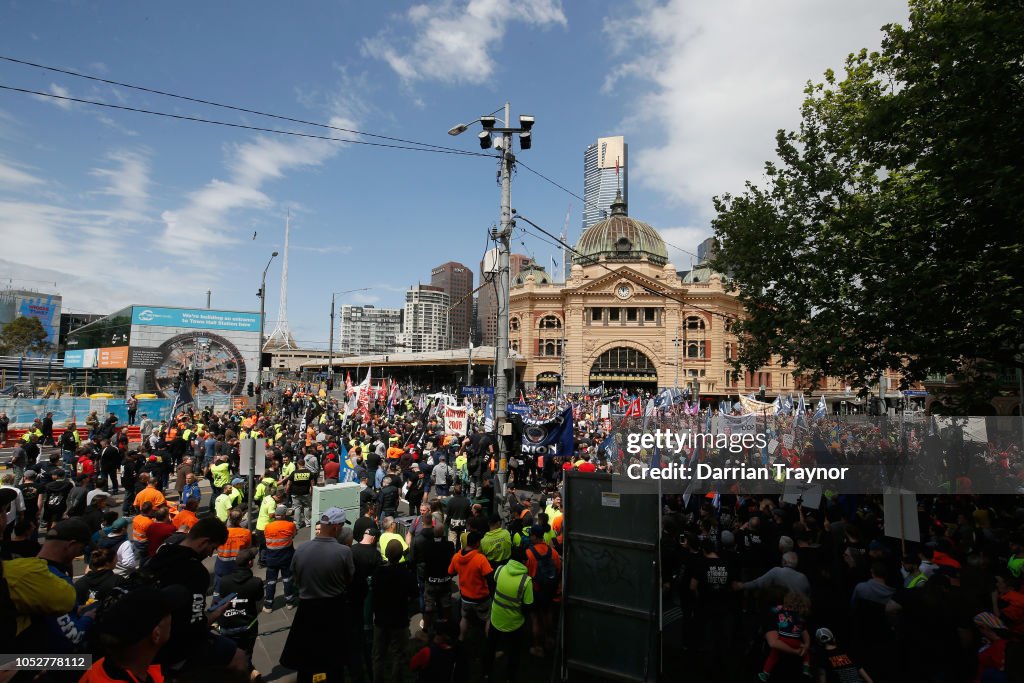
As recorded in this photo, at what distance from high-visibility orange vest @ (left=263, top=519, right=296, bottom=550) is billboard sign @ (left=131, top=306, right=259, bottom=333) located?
44017 mm

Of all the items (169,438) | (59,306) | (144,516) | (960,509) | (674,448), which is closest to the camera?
(144,516)

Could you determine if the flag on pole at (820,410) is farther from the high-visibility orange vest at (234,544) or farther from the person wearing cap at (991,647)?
the high-visibility orange vest at (234,544)

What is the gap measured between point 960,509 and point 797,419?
25.2 ft

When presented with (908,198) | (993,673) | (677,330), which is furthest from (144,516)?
(677,330)

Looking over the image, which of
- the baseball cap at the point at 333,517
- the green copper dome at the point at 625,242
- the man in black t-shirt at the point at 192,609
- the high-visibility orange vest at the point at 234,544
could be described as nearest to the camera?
the man in black t-shirt at the point at 192,609

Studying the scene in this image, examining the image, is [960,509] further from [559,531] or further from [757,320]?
[559,531]

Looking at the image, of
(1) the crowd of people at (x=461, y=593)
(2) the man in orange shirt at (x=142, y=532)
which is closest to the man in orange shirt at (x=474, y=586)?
(1) the crowd of people at (x=461, y=593)

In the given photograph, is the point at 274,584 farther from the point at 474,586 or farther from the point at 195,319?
the point at 195,319

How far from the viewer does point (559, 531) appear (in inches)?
329

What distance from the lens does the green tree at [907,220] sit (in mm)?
9156

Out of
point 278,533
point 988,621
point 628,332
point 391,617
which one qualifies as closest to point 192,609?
point 391,617

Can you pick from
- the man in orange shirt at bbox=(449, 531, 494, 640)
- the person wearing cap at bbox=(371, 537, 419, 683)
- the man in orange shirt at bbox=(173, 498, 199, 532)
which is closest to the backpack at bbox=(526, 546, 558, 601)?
the man in orange shirt at bbox=(449, 531, 494, 640)

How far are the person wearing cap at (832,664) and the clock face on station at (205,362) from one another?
1873 inches

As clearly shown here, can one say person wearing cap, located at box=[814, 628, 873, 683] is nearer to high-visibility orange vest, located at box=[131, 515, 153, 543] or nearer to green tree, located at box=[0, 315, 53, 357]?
high-visibility orange vest, located at box=[131, 515, 153, 543]
